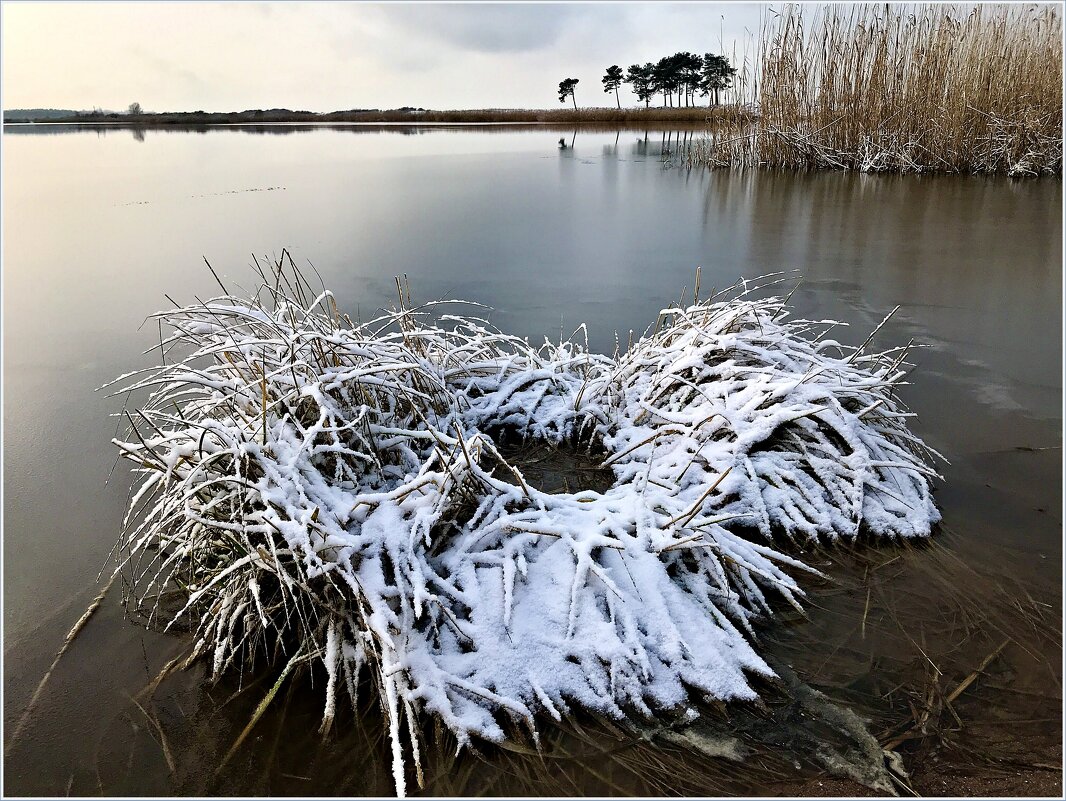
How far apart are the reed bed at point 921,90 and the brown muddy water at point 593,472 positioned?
974 millimetres

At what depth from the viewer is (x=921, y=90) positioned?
9.28 metres

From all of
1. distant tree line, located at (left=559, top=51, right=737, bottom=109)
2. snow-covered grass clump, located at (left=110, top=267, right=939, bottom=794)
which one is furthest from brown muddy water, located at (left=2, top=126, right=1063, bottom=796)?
distant tree line, located at (left=559, top=51, right=737, bottom=109)

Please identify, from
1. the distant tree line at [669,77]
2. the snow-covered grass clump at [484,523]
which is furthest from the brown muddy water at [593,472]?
the distant tree line at [669,77]

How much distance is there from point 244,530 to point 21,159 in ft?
55.8

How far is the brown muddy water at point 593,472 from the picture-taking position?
151 centimetres

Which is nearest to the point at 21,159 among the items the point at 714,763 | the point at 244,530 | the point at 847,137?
the point at 847,137

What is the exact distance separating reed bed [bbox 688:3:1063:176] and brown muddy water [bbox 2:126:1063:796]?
97cm

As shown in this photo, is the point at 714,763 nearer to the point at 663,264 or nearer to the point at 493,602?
the point at 493,602

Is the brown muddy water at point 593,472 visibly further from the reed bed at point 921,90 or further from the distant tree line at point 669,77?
the distant tree line at point 669,77

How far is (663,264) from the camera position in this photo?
5793mm

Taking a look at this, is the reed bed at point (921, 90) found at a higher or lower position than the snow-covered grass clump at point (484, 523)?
higher

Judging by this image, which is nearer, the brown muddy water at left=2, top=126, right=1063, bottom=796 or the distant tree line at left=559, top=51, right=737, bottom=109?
the brown muddy water at left=2, top=126, right=1063, bottom=796

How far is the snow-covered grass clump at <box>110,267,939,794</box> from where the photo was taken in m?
1.65

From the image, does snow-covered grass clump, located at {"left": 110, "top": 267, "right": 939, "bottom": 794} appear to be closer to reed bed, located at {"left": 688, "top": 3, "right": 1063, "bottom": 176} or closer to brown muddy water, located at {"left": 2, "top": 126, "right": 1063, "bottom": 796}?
brown muddy water, located at {"left": 2, "top": 126, "right": 1063, "bottom": 796}
